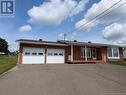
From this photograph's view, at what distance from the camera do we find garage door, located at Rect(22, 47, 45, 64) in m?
23.1

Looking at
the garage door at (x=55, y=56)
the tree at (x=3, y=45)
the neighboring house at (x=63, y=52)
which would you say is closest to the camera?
the neighboring house at (x=63, y=52)

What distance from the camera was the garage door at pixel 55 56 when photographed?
24891 millimetres

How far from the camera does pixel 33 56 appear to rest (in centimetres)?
2355

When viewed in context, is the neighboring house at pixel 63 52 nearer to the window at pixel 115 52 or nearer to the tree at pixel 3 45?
the window at pixel 115 52

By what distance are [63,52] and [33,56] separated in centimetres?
517

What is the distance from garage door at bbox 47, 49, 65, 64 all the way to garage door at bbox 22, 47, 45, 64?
101 cm

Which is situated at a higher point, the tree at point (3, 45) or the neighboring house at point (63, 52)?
the tree at point (3, 45)

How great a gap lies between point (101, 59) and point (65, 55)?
737 centimetres

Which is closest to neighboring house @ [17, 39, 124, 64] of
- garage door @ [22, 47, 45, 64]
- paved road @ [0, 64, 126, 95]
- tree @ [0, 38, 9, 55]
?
garage door @ [22, 47, 45, 64]

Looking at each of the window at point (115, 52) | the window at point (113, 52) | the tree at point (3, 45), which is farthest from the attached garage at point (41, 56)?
the tree at point (3, 45)

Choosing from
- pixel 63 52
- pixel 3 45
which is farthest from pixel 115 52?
pixel 3 45

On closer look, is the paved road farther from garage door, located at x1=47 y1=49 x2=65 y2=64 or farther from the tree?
the tree

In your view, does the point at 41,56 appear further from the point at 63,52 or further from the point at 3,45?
the point at 3,45

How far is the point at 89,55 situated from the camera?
29.5m
